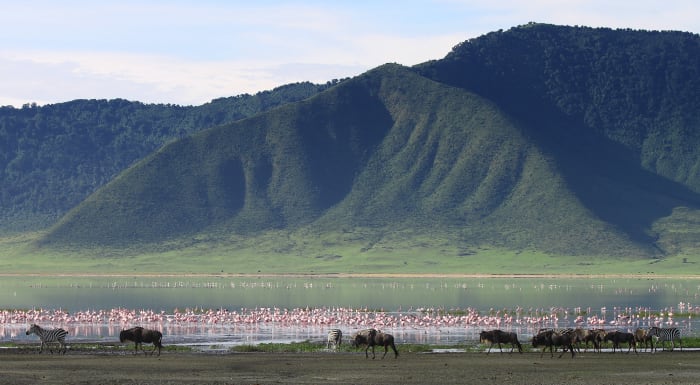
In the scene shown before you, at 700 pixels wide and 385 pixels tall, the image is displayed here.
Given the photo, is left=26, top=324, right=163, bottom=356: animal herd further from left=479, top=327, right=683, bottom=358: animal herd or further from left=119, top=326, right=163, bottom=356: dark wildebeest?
left=479, top=327, right=683, bottom=358: animal herd

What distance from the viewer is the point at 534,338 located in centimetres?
4578

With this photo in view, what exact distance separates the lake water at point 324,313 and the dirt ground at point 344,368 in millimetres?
10292

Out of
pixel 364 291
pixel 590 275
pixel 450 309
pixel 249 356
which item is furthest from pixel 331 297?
pixel 590 275

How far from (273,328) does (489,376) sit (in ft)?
102

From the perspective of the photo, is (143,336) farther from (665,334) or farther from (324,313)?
(324,313)

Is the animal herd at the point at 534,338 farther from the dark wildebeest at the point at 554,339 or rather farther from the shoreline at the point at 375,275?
the shoreline at the point at 375,275

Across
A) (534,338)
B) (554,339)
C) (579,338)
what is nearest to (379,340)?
(534,338)

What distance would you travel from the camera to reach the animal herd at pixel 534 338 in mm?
44781

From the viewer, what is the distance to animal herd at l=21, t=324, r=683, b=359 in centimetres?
4478

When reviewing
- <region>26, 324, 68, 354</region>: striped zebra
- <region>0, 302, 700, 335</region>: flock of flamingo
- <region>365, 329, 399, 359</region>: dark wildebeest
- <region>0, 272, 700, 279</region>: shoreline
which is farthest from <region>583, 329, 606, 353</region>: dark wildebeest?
<region>0, 272, 700, 279</region>: shoreline

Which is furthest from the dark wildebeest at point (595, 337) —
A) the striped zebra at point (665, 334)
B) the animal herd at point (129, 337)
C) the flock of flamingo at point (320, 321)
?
the flock of flamingo at point (320, 321)

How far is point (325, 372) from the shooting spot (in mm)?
39219

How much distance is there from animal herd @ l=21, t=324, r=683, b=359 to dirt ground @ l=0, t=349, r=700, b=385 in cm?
55

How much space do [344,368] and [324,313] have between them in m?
36.0
